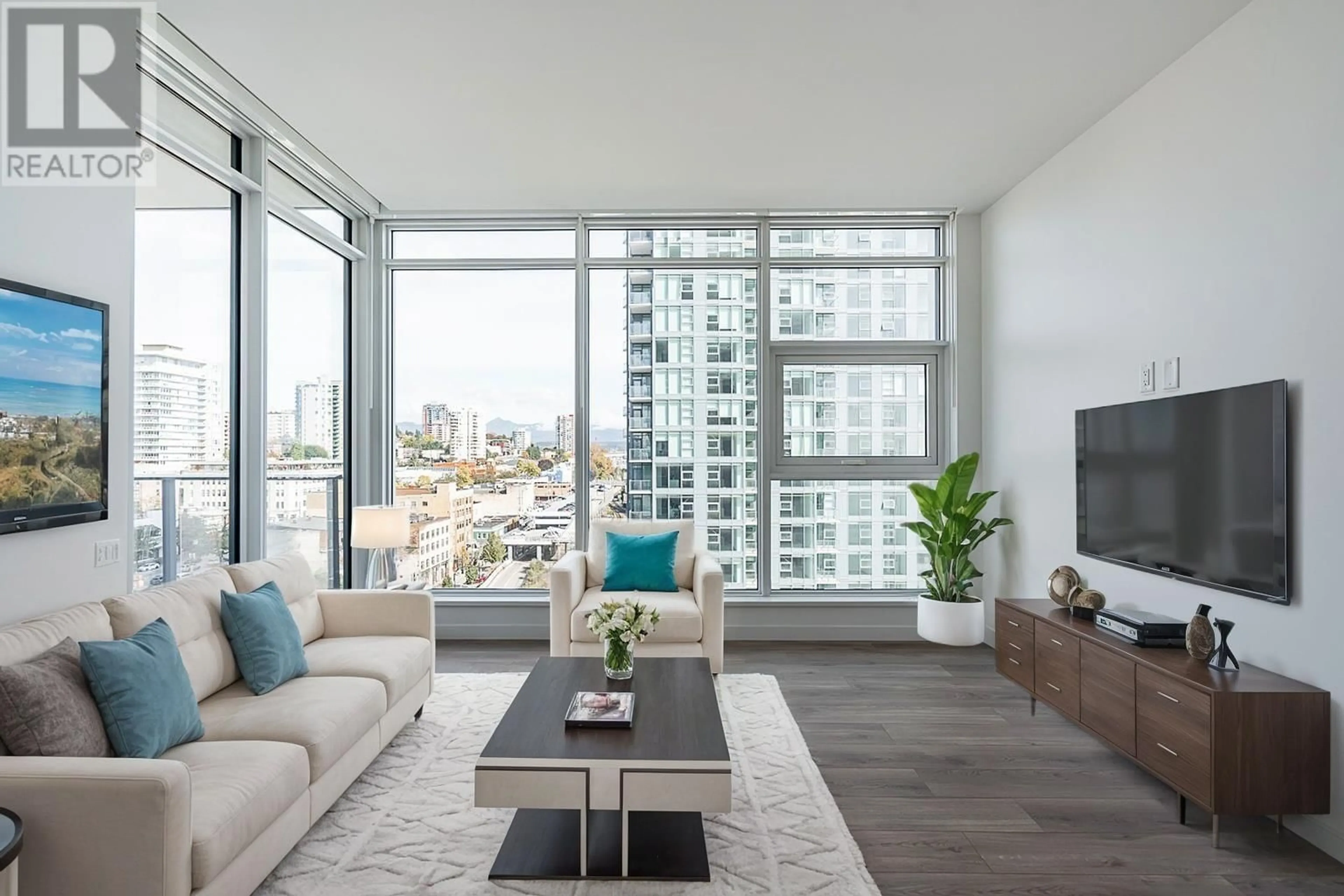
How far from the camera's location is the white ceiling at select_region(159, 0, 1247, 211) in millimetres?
2855

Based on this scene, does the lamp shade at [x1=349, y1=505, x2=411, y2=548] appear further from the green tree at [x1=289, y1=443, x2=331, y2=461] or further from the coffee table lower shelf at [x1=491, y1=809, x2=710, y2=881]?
the coffee table lower shelf at [x1=491, y1=809, x2=710, y2=881]

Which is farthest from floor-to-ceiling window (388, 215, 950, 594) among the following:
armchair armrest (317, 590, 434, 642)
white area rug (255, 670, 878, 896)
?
white area rug (255, 670, 878, 896)

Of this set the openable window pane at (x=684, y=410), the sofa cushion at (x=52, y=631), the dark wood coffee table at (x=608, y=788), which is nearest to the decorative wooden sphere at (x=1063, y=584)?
the dark wood coffee table at (x=608, y=788)

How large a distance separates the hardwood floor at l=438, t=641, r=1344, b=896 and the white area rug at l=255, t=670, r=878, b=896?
0.13 m

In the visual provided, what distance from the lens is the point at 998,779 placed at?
2.98 meters

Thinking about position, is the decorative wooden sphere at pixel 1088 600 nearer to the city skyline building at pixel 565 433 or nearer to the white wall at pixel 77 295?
the city skyline building at pixel 565 433

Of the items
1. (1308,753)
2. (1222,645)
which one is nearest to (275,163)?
(1222,645)

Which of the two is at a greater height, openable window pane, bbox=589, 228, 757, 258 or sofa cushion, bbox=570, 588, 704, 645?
openable window pane, bbox=589, 228, 757, 258

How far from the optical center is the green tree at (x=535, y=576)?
5.40 metres

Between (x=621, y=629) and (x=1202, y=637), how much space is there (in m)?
2.14

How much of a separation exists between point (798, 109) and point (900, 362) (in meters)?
2.30

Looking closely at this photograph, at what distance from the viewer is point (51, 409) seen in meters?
2.48

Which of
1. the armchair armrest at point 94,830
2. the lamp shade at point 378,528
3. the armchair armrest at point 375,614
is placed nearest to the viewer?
the armchair armrest at point 94,830

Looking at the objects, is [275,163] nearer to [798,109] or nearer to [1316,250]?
[798,109]
